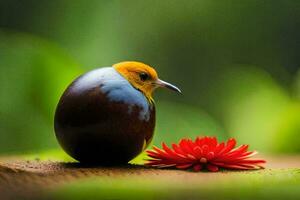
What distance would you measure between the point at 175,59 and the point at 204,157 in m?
2.31

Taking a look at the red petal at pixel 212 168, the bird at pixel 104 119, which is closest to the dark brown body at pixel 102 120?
the bird at pixel 104 119

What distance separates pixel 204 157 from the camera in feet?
3.72

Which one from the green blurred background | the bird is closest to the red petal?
the bird

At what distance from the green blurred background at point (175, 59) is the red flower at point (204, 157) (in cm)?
108

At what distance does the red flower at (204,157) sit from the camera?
44.7 inches

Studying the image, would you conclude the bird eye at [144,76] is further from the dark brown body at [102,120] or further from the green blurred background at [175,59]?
the green blurred background at [175,59]

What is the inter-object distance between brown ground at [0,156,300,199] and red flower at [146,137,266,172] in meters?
0.05

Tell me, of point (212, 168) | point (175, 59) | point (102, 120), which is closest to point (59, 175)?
point (102, 120)

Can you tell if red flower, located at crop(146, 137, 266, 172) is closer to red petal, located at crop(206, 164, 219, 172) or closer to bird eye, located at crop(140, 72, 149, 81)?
red petal, located at crop(206, 164, 219, 172)

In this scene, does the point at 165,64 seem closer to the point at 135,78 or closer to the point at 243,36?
the point at 243,36

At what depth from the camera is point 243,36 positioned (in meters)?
3.44

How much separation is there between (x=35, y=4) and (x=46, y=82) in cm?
100

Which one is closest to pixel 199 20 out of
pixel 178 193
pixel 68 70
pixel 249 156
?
pixel 68 70

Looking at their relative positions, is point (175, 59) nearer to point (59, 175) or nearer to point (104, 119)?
point (104, 119)
